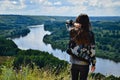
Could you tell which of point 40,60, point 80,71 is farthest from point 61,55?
point 80,71

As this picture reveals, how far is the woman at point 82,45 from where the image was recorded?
5805 millimetres

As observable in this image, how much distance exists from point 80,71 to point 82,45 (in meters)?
0.48

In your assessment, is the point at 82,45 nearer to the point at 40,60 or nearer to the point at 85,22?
the point at 85,22

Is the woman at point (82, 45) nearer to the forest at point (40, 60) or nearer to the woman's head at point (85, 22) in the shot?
the woman's head at point (85, 22)

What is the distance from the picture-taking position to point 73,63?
234 inches

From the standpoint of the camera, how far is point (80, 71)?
19.4 feet

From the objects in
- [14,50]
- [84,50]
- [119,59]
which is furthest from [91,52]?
[119,59]

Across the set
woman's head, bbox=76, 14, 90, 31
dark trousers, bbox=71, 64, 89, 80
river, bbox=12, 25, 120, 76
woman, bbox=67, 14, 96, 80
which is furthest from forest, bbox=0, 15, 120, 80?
river, bbox=12, 25, 120, 76

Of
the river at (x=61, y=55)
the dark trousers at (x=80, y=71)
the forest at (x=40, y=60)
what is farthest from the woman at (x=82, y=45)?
the river at (x=61, y=55)

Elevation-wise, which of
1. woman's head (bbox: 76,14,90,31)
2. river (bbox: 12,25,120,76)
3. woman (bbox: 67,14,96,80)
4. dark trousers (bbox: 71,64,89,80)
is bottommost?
river (bbox: 12,25,120,76)

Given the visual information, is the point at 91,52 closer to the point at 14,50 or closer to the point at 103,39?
the point at 14,50

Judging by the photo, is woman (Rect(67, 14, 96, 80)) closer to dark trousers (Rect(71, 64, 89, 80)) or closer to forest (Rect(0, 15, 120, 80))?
dark trousers (Rect(71, 64, 89, 80))

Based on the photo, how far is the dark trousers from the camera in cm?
590

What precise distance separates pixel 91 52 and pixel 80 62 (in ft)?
0.89
